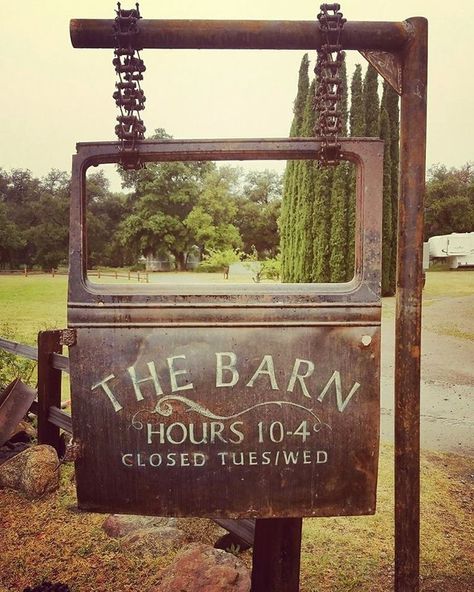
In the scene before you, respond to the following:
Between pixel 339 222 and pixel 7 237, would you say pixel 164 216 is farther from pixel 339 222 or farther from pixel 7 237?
pixel 339 222

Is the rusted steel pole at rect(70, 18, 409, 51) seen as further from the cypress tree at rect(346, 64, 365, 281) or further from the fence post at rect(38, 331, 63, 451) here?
the cypress tree at rect(346, 64, 365, 281)

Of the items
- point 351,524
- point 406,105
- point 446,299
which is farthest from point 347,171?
point 406,105

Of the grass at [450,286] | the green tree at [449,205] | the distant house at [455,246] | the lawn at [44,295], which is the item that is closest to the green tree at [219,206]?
the lawn at [44,295]

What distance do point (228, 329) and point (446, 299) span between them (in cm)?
1996

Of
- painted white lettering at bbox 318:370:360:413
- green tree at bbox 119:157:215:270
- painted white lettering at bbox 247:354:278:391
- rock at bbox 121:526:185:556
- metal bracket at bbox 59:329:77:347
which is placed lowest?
rock at bbox 121:526:185:556

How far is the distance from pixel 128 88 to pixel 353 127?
778 inches

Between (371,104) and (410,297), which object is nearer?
(410,297)

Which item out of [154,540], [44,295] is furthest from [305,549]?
[44,295]

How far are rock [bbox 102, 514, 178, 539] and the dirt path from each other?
2767 mm

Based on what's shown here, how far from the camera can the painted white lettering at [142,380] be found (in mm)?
1678

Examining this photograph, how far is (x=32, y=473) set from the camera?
4191mm

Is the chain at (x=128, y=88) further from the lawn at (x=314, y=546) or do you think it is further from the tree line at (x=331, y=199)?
the tree line at (x=331, y=199)

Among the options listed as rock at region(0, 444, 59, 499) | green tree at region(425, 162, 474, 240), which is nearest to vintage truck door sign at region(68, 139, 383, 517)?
rock at region(0, 444, 59, 499)

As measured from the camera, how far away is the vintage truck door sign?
166 centimetres
